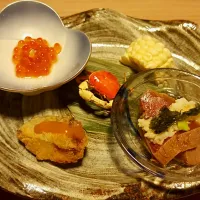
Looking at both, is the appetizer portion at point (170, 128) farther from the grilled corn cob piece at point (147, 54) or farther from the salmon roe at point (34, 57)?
the salmon roe at point (34, 57)

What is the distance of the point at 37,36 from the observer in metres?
1.80

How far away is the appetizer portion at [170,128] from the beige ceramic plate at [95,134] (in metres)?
0.10

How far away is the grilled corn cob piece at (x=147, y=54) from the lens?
169 centimetres

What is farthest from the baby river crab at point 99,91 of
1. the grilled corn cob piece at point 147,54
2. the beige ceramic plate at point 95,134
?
the grilled corn cob piece at point 147,54

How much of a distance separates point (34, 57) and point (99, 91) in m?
0.30

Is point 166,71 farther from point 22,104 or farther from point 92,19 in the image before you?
point 22,104

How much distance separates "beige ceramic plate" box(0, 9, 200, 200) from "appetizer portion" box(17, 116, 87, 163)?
4 centimetres

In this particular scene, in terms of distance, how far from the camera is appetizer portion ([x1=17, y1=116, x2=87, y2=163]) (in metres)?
Answer: 1.45

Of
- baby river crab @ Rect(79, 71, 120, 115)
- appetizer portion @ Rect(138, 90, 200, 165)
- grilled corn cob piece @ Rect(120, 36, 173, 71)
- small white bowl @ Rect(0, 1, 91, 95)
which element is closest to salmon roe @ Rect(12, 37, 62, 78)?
small white bowl @ Rect(0, 1, 91, 95)

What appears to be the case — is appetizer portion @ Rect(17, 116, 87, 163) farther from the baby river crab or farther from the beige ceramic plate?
the baby river crab

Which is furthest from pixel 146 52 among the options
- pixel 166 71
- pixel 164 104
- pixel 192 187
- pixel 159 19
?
pixel 192 187

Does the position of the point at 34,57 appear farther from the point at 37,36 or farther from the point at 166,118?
the point at 166,118

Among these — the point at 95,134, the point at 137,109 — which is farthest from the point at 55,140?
the point at 137,109

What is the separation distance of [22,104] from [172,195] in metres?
0.67
